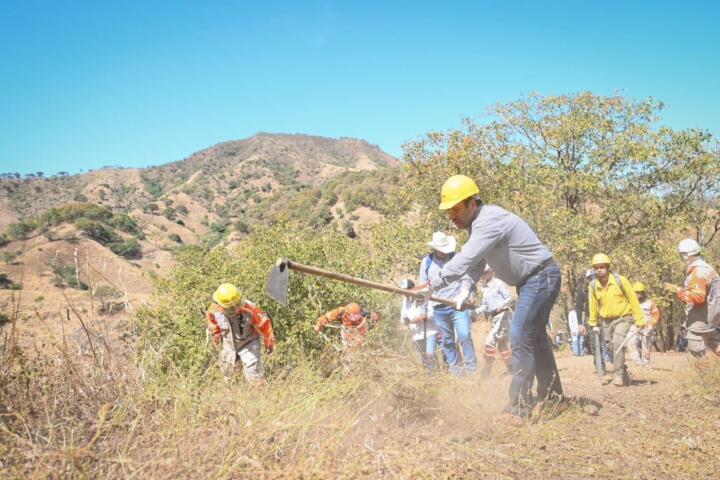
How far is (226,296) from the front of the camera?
569 cm

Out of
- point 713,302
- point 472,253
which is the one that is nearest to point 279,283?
point 472,253

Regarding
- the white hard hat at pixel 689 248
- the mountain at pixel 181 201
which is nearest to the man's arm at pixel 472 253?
the white hard hat at pixel 689 248

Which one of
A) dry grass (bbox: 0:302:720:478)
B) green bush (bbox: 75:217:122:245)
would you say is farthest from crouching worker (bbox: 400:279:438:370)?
green bush (bbox: 75:217:122:245)

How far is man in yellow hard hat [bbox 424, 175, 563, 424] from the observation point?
4180 mm

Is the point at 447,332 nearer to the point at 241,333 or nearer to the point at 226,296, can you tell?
the point at 241,333

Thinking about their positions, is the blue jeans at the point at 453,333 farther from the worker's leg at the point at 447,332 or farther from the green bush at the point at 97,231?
the green bush at the point at 97,231

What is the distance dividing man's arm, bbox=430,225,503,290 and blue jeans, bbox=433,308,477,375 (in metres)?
2.24

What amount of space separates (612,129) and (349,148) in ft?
428

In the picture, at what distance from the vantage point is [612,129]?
17391 mm

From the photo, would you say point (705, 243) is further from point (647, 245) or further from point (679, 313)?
point (647, 245)

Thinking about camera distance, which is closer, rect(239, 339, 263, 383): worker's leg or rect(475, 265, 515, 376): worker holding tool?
rect(239, 339, 263, 383): worker's leg

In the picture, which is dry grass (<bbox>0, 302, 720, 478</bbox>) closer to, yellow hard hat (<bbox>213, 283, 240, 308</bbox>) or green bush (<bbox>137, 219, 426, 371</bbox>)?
yellow hard hat (<bbox>213, 283, 240, 308</bbox>)

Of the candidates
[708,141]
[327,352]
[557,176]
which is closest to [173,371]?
[327,352]

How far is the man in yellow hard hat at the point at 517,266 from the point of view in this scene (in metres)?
4.18
